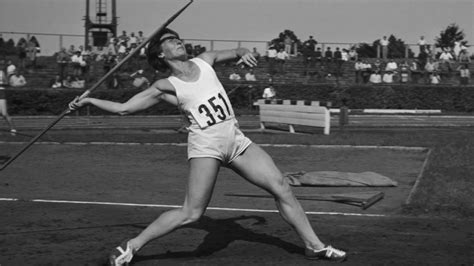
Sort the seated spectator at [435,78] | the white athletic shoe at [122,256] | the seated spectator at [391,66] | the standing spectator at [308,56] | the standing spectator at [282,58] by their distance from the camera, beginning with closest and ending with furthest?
the white athletic shoe at [122,256] → the standing spectator at [282,58] → the standing spectator at [308,56] → the seated spectator at [391,66] → the seated spectator at [435,78]

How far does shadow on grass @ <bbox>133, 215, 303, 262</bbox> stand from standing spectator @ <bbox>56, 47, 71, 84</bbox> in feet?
88.2

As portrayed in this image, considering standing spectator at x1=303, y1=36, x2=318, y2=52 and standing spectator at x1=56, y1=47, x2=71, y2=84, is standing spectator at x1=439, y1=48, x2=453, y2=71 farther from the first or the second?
standing spectator at x1=56, y1=47, x2=71, y2=84

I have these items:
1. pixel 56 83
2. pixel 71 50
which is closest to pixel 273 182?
pixel 56 83

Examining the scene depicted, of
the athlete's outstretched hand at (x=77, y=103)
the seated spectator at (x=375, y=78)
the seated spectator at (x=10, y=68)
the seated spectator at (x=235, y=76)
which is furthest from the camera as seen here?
the seated spectator at (x=375, y=78)

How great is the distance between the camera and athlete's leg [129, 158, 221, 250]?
6.33 meters

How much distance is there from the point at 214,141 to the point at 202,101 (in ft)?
1.10

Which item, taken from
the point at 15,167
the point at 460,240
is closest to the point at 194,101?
the point at 460,240

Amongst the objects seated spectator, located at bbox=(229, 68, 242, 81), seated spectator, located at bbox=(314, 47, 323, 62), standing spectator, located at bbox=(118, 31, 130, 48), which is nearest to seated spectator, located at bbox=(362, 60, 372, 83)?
seated spectator, located at bbox=(314, 47, 323, 62)

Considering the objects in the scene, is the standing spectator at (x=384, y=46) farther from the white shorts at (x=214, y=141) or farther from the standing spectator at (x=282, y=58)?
the white shorts at (x=214, y=141)

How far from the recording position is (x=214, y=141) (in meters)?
6.32

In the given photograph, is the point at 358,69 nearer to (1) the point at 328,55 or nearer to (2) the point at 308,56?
(1) the point at 328,55

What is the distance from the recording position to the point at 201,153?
6.32 metres

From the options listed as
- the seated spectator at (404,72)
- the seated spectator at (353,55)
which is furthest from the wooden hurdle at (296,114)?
the seated spectator at (404,72)

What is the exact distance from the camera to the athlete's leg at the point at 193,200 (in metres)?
6.33
